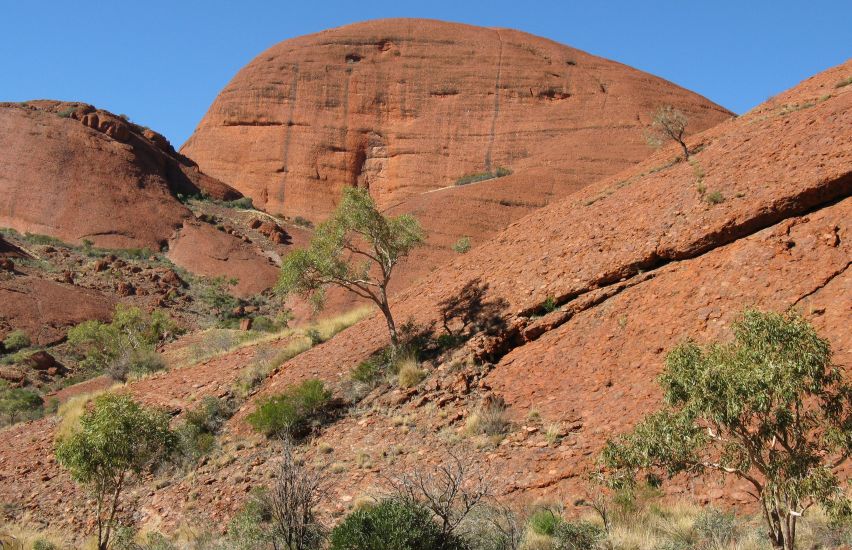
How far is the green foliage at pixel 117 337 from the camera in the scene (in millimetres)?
27514

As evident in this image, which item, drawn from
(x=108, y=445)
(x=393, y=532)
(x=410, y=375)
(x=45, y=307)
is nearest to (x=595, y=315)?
(x=410, y=375)

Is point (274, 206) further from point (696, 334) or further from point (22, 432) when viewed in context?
point (696, 334)

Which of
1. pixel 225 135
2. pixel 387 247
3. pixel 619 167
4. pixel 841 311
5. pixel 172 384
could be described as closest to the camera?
pixel 841 311

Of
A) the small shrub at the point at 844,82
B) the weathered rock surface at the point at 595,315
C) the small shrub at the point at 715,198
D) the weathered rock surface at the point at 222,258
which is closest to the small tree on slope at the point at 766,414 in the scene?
the weathered rock surface at the point at 595,315

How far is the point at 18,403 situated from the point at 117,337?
4676 mm

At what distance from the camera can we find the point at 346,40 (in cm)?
5603

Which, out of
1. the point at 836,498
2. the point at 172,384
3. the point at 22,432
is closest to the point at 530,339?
the point at 836,498

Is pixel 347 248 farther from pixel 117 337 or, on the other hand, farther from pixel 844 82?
pixel 117 337

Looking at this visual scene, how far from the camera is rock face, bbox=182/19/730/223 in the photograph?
4759cm

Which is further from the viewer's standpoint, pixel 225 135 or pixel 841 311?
pixel 225 135

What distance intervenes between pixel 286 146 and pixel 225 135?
6.51 metres

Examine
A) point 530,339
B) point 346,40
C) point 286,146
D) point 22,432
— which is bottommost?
point 22,432

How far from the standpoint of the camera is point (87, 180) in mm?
47094

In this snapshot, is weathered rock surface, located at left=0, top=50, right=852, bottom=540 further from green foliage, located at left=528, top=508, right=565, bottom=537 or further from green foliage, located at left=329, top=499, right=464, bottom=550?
green foliage, located at left=329, top=499, right=464, bottom=550
